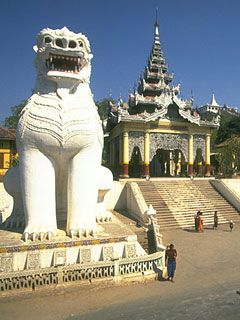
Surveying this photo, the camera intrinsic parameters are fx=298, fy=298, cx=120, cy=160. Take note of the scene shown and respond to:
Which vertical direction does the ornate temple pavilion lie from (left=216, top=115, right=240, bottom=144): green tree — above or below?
below

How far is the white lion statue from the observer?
607 cm

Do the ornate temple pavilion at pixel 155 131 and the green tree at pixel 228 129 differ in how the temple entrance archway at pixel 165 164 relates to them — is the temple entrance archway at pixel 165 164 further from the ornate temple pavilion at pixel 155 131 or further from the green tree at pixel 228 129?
the green tree at pixel 228 129

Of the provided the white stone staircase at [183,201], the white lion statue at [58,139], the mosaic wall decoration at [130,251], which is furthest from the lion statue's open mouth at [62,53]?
the white stone staircase at [183,201]

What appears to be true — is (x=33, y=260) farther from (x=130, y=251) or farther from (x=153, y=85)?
(x=153, y=85)

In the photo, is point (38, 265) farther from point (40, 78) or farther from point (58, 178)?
point (40, 78)

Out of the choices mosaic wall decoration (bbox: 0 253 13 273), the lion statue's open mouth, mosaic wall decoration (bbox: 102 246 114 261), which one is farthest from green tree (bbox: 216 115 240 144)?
mosaic wall decoration (bbox: 0 253 13 273)

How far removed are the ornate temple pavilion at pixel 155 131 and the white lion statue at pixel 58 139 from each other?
12.3 metres

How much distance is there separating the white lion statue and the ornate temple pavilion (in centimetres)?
1232

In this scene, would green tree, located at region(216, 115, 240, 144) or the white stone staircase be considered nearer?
the white stone staircase

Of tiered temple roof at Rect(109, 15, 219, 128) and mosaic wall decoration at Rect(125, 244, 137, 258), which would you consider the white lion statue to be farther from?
tiered temple roof at Rect(109, 15, 219, 128)

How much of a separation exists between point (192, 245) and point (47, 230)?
5201 millimetres

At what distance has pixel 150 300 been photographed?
533 cm

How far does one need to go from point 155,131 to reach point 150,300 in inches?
602

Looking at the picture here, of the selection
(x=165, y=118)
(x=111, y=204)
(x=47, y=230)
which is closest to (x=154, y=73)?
(x=165, y=118)
